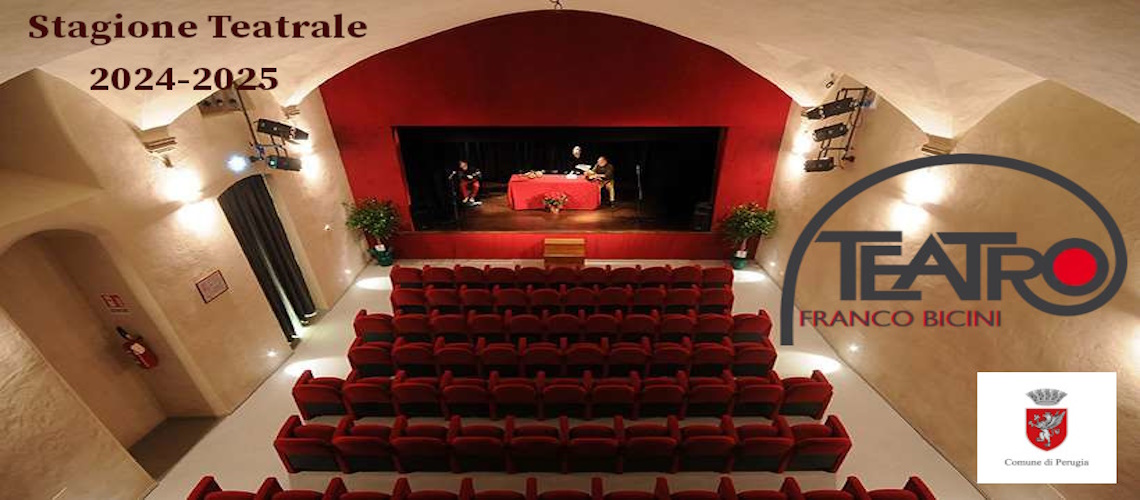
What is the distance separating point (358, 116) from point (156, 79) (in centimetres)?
453

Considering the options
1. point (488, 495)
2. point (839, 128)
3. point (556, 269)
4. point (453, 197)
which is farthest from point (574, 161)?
point (488, 495)

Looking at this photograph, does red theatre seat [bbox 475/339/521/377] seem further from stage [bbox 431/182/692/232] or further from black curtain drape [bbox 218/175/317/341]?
stage [bbox 431/182/692/232]

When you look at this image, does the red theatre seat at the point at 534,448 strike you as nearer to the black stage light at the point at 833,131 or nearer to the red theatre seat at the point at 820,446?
the red theatre seat at the point at 820,446

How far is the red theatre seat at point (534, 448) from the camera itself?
4543 mm

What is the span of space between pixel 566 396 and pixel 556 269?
281 cm

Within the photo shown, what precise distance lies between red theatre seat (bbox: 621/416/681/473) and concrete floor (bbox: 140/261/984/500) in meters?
0.17

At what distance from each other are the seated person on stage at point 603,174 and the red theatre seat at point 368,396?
7.02 metres

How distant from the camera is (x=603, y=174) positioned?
11.2 meters

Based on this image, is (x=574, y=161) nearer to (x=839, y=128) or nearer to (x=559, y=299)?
(x=559, y=299)

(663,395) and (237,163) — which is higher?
(237,163)

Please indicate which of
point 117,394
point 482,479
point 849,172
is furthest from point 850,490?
point 117,394

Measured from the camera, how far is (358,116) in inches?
347

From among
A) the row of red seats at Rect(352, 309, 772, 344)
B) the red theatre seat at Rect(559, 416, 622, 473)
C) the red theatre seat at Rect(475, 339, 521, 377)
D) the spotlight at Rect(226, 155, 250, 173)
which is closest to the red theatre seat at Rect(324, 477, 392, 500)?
the red theatre seat at Rect(559, 416, 622, 473)

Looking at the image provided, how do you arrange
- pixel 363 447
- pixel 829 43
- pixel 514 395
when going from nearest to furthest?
pixel 829 43, pixel 363 447, pixel 514 395
